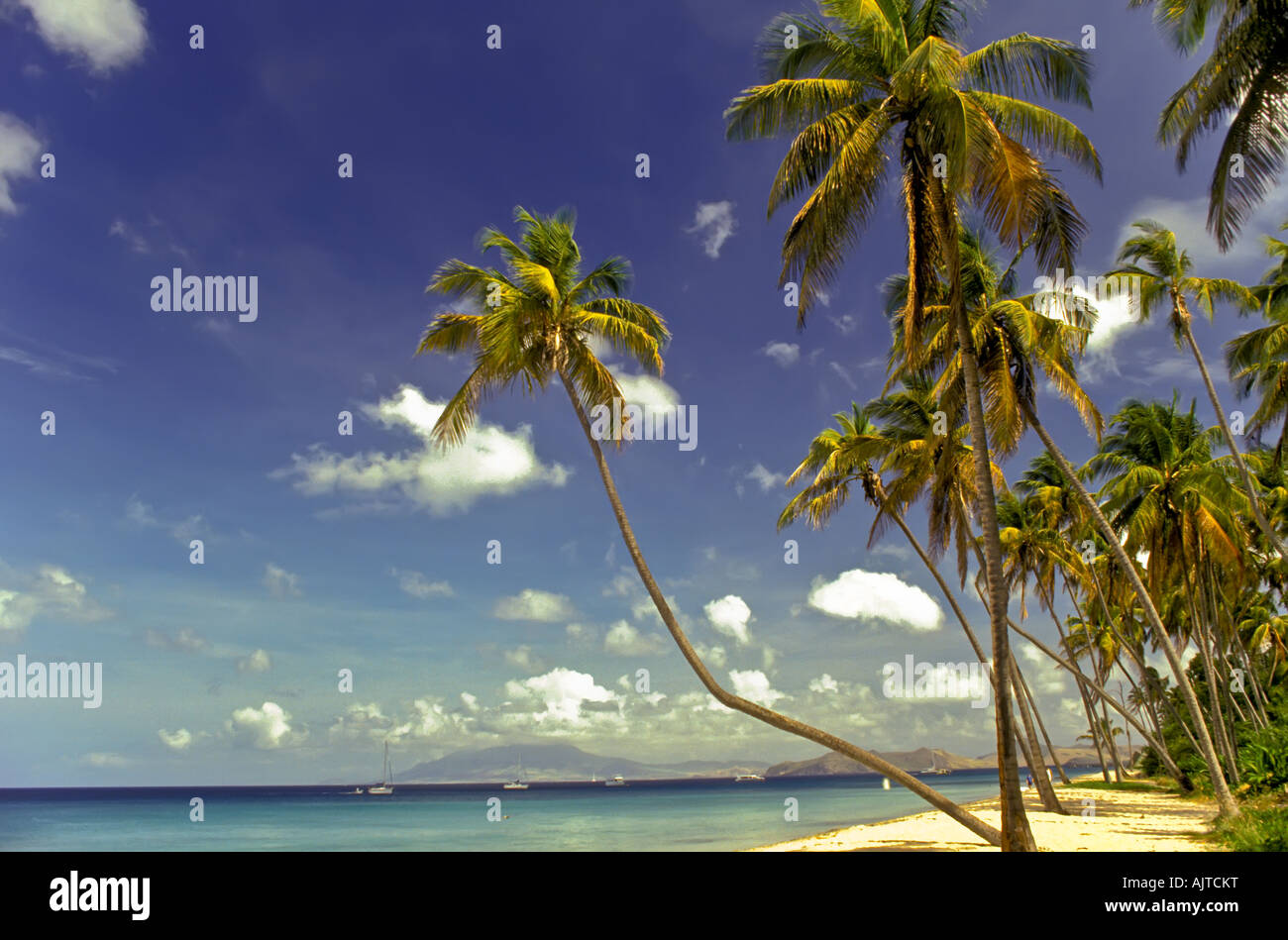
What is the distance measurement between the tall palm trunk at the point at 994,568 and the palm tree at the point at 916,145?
1.0 inches

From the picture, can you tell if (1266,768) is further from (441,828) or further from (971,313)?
(441,828)

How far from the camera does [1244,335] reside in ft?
61.5

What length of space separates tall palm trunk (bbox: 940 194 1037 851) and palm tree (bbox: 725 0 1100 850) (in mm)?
25

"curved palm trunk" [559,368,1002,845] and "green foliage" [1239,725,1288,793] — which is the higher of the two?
"curved palm trunk" [559,368,1002,845]

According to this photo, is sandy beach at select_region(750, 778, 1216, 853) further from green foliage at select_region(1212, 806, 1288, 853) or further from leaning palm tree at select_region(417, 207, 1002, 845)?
leaning palm tree at select_region(417, 207, 1002, 845)

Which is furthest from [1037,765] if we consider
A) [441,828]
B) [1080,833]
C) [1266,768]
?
[441,828]

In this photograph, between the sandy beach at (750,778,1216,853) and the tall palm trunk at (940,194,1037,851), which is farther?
the sandy beach at (750,778,1216,853)

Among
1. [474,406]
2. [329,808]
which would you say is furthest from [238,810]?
[474,406]

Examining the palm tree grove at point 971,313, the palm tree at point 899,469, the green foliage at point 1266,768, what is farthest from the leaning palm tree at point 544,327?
the green foliage at point 1266,768

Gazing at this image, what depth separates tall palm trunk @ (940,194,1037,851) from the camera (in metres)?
9.81

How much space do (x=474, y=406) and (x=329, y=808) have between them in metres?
89.2

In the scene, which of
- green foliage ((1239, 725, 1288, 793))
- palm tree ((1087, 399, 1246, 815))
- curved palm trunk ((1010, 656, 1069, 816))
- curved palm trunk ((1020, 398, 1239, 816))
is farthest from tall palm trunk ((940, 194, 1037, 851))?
palm tree ((1087, 399, 1246, 815))
